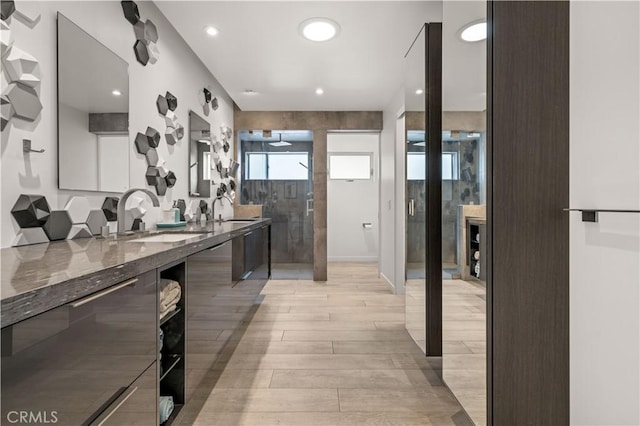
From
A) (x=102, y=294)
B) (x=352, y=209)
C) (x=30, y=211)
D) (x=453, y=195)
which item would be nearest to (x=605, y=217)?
(x=453, y=195)

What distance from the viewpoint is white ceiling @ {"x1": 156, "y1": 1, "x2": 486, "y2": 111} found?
176 centimetres

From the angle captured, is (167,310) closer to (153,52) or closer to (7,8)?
(7,8)

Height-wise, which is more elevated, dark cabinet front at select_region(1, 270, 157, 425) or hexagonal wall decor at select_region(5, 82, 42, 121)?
hexagonal wall decor at select_region(5, 82, 42, 121)

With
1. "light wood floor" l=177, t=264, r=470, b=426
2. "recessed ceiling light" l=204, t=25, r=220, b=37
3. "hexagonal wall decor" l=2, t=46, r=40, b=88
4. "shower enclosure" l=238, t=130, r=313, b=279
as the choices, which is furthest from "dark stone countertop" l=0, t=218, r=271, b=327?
"shower enclosure" l=238, t=130, r=313, b=279

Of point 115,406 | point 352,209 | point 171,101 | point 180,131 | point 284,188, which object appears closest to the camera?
point 115,406

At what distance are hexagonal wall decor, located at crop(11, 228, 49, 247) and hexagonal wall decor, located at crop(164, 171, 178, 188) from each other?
1204 mm

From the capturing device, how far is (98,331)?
0.87 meters

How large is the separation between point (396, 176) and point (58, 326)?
3.64 m

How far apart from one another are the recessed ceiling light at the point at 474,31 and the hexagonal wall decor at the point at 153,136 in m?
2.01

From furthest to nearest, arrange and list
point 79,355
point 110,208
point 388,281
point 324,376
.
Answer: point 388,281
point 324,376
point 110,208
point 79,355

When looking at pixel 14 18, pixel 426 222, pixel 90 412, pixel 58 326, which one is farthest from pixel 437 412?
pixel 14 18

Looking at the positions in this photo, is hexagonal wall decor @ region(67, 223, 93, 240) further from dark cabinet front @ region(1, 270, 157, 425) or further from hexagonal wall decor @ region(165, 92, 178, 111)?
hexagonal wall decor @ region(165, 92, 178, 111)

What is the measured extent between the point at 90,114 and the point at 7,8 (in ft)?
1.79

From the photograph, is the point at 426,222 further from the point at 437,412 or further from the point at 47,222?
the point at 47,222
